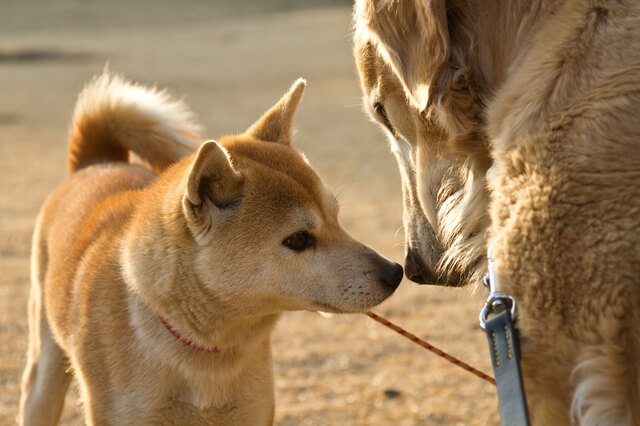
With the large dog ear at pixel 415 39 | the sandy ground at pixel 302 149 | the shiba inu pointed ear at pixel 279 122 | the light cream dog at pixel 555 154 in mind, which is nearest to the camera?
the light cream dog at pixel 555 154

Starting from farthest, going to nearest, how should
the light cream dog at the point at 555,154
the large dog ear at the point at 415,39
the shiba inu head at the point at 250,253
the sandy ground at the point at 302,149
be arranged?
1. the sandy ground at the point at 302,149
2. the shiba inu head at the point at 250,253
3. the large dog ear at the point at 415,39
4. the light cream dog at the point at 555,154

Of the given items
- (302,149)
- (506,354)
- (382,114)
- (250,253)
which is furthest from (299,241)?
(302,149)

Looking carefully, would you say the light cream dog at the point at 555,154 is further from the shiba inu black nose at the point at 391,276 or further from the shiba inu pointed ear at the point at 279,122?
the shiba inu pointed ear at the point at 279,122

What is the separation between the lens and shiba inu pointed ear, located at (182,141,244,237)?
7.70 feet

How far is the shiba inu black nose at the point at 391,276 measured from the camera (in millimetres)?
2500

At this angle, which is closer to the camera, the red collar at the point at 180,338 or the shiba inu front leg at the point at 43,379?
the red collar at the point at 180,338

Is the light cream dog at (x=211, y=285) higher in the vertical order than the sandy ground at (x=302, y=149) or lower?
higher

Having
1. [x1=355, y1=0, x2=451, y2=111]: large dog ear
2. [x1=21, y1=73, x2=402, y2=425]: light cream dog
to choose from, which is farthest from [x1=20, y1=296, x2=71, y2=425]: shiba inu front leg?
[x1=355, y1=0, x2=451, y2=111]: large dog ear

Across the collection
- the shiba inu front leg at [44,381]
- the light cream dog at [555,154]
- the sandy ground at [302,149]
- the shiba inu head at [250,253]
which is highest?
the light cream dog at [555,154]

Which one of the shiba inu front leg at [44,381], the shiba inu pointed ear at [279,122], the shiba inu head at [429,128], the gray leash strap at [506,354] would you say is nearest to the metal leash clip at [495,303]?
the gray leash strap at [506,354]

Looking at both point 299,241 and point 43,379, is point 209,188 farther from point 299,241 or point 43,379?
point 43,379

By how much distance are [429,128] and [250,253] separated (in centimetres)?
69

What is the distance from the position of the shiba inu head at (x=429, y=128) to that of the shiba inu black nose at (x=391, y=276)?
0.07 meters

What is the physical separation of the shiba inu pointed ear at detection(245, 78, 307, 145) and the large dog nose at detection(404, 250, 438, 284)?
71 cm
